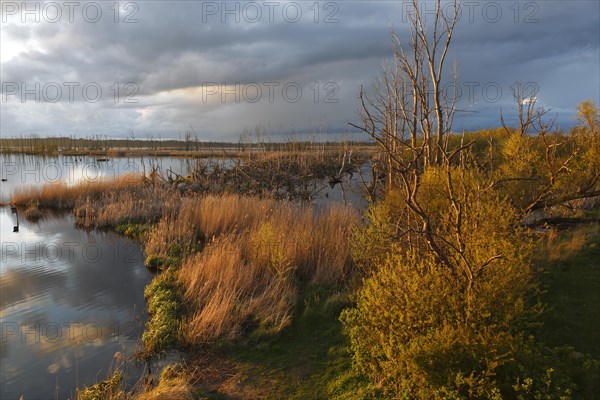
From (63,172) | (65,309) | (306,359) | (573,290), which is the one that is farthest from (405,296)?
(63,172)

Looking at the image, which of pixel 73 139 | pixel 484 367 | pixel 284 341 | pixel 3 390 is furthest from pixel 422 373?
pixel 73 139

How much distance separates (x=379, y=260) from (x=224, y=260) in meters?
3.10

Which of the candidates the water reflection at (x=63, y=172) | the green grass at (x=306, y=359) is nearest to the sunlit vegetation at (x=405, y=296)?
the green grass at (x=306, y=359)

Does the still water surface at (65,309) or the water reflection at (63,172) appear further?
the water reflection at (63,172)

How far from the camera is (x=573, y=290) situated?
6.39 metres

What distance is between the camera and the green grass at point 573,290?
196 inches

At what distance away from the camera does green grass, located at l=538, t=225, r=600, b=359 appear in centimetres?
497

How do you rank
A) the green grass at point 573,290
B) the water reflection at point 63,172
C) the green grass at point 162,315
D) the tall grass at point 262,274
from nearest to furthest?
the green grass at point 573,290 → the green grass at point 162,315 → the tall grass at point 262,274 → the water reflection at point 63,172

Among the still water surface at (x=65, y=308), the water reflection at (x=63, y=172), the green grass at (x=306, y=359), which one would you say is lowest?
the still water surface at (x=65, y=308)

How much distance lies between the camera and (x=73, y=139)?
10350cm

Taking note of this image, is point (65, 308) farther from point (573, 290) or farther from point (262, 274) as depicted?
point (573, 290)

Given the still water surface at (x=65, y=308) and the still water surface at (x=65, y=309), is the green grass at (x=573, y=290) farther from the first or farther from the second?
the still water surface at (x=65, y=309)

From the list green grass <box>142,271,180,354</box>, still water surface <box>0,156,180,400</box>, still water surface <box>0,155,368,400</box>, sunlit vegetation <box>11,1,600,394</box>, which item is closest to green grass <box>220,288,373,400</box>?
sunlit vegetation <box>11,1,600,394</box>

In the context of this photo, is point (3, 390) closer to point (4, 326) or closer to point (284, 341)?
point (4, 326)
